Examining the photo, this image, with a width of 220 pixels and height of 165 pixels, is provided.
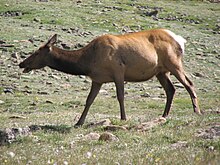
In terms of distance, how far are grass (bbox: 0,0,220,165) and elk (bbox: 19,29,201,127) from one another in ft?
3.45

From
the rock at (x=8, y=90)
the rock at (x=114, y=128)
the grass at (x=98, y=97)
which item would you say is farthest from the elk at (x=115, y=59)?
the rock at (x=8, y=90)

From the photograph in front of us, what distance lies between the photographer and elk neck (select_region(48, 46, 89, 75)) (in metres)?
13.7

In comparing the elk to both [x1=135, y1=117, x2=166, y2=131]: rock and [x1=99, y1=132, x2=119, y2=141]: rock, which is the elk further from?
[x1=99, y1=132, x2=119, y2=141]: rock

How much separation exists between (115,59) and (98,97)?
25.3ft

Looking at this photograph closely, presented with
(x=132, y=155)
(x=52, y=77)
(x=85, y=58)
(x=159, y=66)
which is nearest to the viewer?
(x=132, y=155)

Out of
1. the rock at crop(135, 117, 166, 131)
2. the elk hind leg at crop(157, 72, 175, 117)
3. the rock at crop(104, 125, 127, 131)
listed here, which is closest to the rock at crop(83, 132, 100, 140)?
the rock at crop(104, 125, 127, 131)

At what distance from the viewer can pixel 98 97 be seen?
69.9 feet

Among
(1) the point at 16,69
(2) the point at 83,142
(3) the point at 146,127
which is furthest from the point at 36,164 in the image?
(1) the point at 16,69

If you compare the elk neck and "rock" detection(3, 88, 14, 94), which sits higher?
the elk neck

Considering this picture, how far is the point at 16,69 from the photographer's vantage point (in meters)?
24.6

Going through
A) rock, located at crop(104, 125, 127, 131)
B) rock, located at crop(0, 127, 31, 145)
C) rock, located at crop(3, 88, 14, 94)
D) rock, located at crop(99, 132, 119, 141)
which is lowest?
rock, located at crop(3, 88, 14, 94)

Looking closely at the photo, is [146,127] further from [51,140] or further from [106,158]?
[106,158]

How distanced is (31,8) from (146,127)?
94.5 feet

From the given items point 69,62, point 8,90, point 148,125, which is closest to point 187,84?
point 69,62
